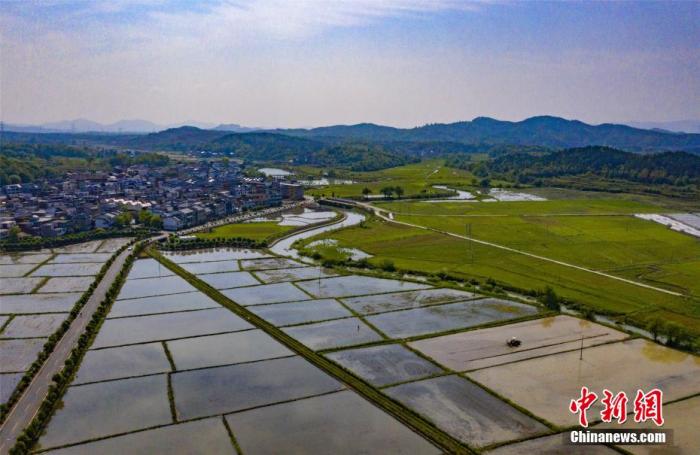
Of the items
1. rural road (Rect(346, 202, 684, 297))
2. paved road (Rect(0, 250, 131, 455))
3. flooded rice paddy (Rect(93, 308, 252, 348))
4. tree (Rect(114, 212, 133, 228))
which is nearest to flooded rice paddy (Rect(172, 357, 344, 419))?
flooded rice paddy (Rect(93, 308, 252, 348))

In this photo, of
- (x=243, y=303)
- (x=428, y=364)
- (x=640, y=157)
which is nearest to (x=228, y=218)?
(x=243, y=303)

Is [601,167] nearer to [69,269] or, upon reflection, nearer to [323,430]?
[69,269]

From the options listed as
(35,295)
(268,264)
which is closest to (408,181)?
(268,264)

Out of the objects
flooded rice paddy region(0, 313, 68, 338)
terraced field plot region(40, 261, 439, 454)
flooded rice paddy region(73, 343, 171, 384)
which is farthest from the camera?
flooded rice paddy region(0, 313, 68, 338)

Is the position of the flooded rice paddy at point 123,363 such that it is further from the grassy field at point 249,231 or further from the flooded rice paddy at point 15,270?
the grassy field at point 249,231

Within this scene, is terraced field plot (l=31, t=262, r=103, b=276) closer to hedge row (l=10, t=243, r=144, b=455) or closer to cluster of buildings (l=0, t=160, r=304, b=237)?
hedge row (l=10, t=243, r=144, b=455)
